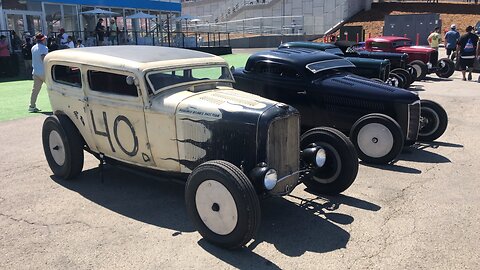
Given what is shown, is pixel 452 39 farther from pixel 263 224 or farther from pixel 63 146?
pixel 63 146

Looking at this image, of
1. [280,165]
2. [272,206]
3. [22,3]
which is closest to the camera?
[280,165]

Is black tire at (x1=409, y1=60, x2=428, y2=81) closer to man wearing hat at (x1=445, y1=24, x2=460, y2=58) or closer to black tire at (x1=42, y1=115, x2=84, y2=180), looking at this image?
man wearing hat at (x1=445, y1=24, x2=460, y2=58)

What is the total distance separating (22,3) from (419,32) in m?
23.4

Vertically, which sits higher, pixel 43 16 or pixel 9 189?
pixel 43 16

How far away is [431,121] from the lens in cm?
763

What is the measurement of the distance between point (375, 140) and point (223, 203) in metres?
3.46

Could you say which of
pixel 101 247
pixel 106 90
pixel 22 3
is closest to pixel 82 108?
pixel 106 90

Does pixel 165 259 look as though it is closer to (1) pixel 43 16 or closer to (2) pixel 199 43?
(1) pixel 43 16

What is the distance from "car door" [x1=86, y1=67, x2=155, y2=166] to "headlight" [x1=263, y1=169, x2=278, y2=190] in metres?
1.55

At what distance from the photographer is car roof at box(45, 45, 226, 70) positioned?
480 cm

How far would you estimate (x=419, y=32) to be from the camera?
27000 mm

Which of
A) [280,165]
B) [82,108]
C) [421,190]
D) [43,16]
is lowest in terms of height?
[421,190]

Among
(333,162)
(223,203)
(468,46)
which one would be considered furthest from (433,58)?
(223,203)

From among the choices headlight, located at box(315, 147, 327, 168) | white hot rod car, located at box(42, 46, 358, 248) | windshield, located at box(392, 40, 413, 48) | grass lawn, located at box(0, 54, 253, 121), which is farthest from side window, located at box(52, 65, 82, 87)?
windshield, located at box(392, 40, 413, 48)
